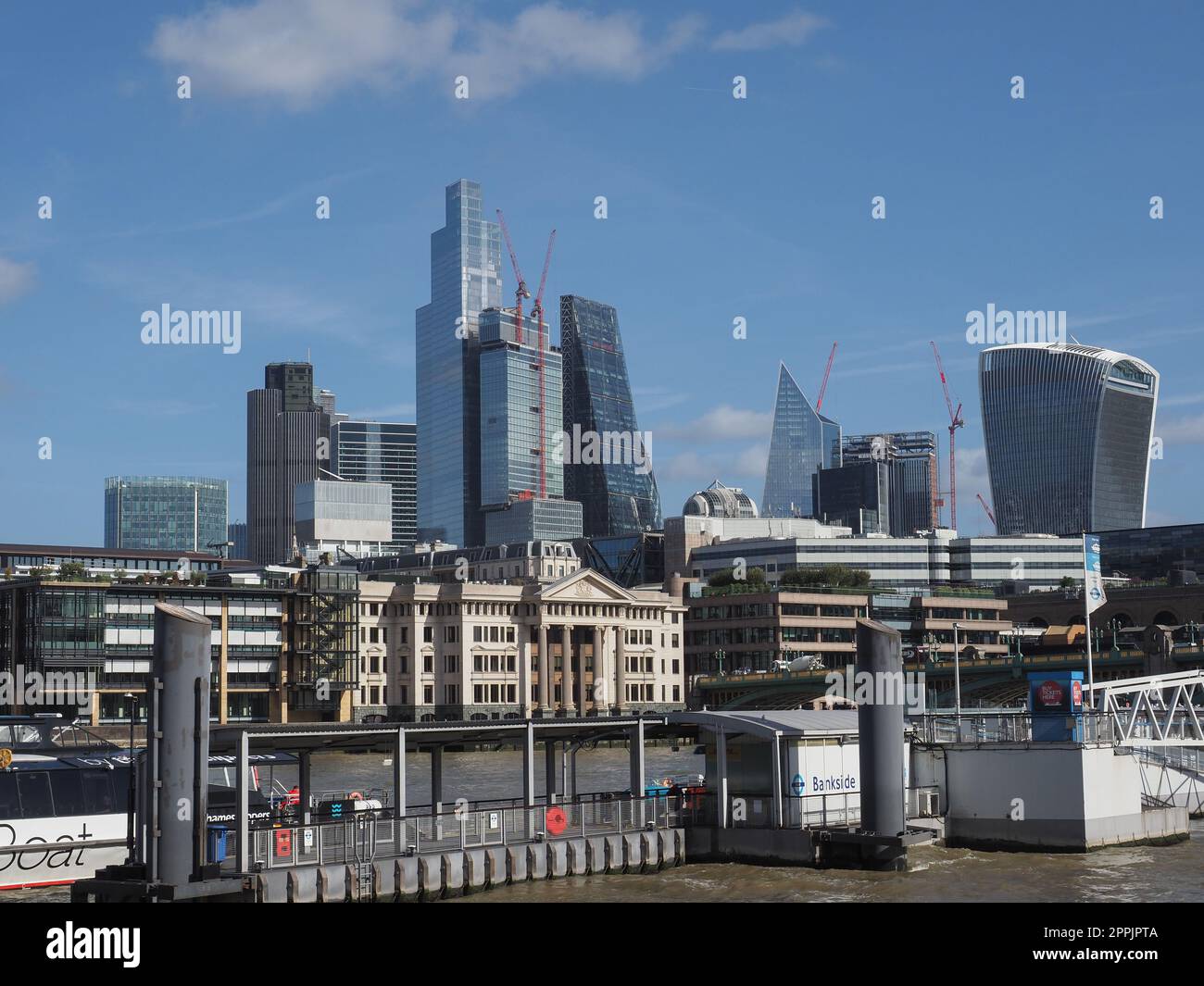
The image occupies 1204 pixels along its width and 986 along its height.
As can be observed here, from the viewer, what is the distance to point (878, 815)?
47.3 metres

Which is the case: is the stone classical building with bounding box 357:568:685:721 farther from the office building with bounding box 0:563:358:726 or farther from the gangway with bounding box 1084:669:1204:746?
the gangway with bounding box 1084:669:1204:746

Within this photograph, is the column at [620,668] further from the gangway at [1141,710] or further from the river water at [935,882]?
the river water at [935,882]

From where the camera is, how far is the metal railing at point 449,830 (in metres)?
41.3

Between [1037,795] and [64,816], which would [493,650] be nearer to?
[1037,795]

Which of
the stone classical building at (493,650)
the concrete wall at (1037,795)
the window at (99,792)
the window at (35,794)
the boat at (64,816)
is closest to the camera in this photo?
the boat at (64,816)

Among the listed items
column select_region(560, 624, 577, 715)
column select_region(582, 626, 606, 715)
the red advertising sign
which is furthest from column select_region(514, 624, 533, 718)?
the red advertising sign

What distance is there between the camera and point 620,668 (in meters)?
196

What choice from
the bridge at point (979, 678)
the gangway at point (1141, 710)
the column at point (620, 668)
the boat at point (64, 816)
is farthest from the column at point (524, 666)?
the boat at point (64, 816)

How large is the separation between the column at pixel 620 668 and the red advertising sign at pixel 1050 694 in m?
139

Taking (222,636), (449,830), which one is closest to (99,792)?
(449,830)
